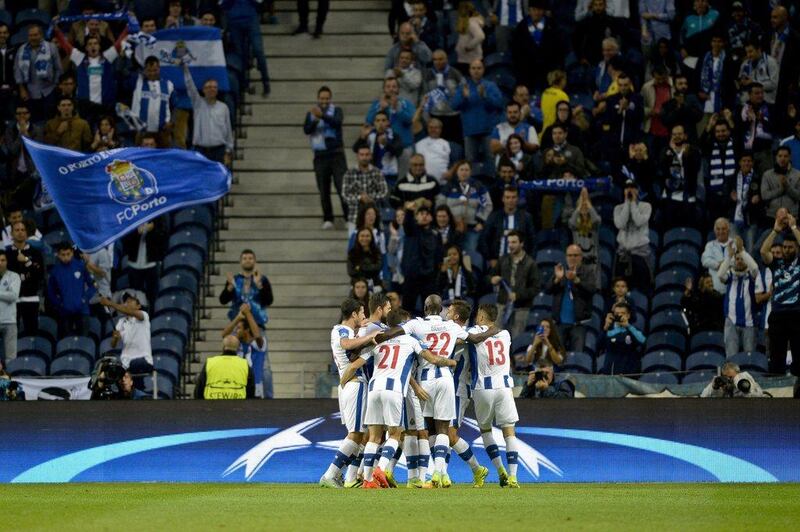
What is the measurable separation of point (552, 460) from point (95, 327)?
726 centimetres

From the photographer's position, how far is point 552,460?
65.3 feet

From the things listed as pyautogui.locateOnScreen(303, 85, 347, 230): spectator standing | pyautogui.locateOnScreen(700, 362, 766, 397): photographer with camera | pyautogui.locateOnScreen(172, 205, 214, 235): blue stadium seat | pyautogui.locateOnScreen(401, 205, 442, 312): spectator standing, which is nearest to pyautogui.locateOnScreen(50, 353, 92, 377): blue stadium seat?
pyautogui.locateOnScreen(172, 205, 214, 235): blue stadium seat

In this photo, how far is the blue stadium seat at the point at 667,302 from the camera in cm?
2273

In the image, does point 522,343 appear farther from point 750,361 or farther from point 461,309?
point 461,309

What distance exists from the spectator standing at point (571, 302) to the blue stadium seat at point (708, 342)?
4.91 ft

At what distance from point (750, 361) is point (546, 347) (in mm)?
2748

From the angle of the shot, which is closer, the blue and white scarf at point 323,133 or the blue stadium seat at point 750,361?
the blue stadium seat at point 750,361

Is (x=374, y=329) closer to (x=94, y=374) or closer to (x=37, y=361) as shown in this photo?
(x=94, y=374)

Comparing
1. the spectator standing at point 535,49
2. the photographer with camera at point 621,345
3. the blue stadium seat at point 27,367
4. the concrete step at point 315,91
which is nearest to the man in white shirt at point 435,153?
the spectator standing at point 535,49

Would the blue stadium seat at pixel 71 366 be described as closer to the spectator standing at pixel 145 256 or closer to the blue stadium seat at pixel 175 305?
the blue stadium seat at pixel 175 305

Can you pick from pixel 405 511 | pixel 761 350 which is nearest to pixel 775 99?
pixel 761 350

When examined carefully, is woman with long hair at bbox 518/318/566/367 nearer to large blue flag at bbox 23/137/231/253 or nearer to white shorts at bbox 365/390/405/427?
white shorts at bbox 365/390/405/427

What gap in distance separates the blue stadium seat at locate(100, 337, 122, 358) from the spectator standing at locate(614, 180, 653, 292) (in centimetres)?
725

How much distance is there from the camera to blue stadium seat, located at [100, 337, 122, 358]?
22.1 metres
